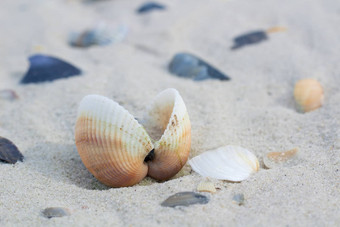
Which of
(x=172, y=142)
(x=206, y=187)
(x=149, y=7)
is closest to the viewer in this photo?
(x=206, y=187)

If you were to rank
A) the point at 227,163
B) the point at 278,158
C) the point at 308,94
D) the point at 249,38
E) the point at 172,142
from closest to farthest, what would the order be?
the point at 172,142, the point at 227,163, the point at 278,158, the point at 308,94, the point at 249,38

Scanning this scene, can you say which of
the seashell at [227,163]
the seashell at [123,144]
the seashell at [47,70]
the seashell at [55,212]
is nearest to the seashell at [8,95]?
the seashell at [47,70]

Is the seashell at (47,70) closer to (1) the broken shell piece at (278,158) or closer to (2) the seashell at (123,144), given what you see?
(2) the seashell at (123,144)

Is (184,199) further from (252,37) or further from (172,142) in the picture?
(252,37)

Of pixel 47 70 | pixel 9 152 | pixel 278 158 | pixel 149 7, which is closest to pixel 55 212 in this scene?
pixel 9 152

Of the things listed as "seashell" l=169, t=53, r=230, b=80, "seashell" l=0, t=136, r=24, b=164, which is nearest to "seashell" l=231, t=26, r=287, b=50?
"seashell" l=169, t=53, r=230, b=80

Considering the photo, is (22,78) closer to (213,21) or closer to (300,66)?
(213,21)
